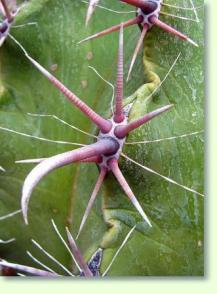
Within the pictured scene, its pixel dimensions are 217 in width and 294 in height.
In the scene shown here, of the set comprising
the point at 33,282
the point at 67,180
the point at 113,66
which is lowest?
the point at 33,282

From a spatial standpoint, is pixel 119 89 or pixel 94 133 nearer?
pixel 119 89

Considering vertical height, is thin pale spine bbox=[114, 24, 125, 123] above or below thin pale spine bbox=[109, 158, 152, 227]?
above

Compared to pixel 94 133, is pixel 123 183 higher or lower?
lower

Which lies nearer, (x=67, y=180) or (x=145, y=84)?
(x=145, y=84)

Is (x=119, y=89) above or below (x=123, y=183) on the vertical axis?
above

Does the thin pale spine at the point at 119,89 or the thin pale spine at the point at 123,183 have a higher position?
the thin pale spine at the point at 119,89

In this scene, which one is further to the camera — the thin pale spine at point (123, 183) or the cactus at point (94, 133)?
the cactus at point (94, 133)

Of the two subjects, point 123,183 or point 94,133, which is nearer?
point 123,183

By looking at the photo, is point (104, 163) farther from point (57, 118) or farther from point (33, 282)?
point (33, 282)

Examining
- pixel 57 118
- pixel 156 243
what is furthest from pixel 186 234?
pixel 57 118

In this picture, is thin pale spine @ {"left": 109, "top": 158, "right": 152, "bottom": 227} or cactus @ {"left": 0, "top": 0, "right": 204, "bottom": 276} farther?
cactus @ {"left": 0, "top": 0, "right": 204, "bottom": 276}

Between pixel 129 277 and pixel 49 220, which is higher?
pixel 49 220
